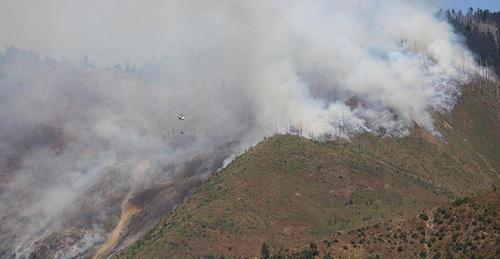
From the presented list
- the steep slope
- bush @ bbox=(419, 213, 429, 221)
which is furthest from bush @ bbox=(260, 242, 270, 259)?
bush @ bbox=(419, 213, 429, 221)

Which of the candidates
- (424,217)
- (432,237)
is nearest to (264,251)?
(424,217)

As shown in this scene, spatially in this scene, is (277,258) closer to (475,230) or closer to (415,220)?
(415,220)

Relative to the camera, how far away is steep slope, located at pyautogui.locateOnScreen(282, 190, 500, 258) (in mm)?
109688

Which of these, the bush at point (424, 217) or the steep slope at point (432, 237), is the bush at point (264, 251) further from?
the bush at point (424, 217)

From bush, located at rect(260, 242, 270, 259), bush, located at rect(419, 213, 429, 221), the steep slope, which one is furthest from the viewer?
bush, located at rect(260, 242, 270, 259)

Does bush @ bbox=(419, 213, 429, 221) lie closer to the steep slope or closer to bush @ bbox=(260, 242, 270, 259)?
the steep slope

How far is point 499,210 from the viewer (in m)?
113

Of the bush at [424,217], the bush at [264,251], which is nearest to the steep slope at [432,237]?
the bush at [424,217]

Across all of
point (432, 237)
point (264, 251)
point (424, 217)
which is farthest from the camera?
point (264, 251)

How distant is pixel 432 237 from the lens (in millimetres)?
120812

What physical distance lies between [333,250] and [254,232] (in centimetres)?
6195

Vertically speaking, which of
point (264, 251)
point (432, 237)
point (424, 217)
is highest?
point (264, 251)

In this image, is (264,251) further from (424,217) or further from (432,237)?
(432,237)

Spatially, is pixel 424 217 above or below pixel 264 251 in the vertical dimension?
below
